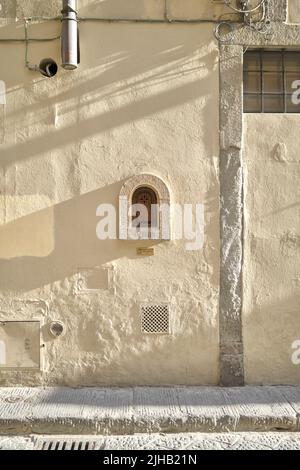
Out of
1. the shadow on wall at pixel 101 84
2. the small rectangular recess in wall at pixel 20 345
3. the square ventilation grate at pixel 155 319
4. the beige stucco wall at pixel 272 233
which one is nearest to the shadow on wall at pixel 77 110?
the shadow on wall at pixel 101 84

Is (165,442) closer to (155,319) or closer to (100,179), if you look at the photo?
(155,319)

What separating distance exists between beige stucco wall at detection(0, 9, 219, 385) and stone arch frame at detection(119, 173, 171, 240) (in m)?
0.12

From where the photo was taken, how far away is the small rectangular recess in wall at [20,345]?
5473 mm

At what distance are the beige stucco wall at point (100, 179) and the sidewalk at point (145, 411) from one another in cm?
28

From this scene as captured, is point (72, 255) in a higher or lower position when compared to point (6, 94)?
lower

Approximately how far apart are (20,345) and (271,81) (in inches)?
164

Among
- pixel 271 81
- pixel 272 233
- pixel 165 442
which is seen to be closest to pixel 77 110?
pixel 271 81

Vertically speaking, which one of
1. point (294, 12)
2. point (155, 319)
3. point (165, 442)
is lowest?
point (165, 442)

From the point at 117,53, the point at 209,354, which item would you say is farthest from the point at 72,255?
the point at 117,53

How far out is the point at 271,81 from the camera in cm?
575
